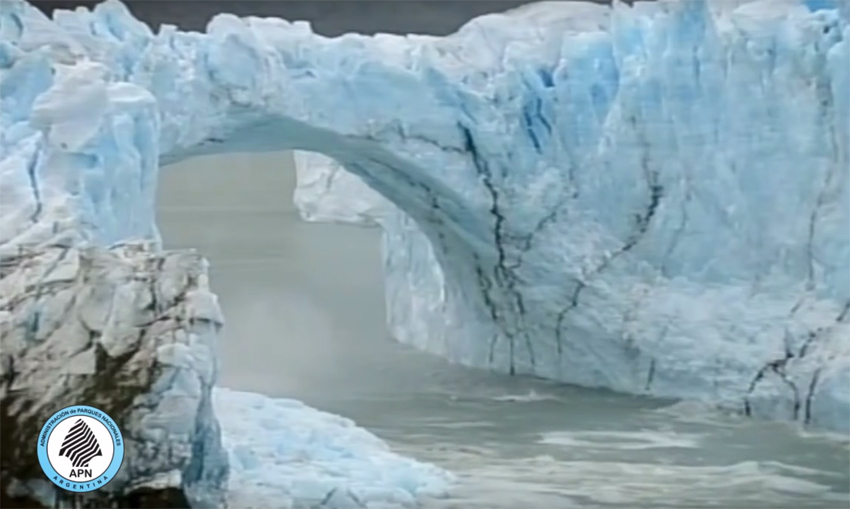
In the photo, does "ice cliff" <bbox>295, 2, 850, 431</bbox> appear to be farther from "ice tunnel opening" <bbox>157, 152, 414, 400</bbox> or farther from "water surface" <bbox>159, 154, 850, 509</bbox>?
"ice tunnel opening" <bbox>157, 152, 414, 400</bbox>

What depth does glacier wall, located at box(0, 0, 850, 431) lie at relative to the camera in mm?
3693

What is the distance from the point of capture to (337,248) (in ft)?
15.7

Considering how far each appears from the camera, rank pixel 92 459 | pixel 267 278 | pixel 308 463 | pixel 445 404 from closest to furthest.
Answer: pixel 92 459, pixel 308 463, pixel 445 404, pixel 267 278

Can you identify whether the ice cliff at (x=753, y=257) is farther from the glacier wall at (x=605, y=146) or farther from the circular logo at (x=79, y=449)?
the circular logo at (x=79, y=449)

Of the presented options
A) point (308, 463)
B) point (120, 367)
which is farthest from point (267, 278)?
point (120, 367)

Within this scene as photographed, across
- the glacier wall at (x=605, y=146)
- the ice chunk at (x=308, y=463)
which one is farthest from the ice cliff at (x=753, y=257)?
the ice chunk at (x=308, y=463)

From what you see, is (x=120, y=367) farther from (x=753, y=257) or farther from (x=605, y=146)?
(x=753, y=257)

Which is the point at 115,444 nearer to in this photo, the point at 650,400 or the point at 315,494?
the point at 315,494

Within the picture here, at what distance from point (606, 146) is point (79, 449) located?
2.04 metres

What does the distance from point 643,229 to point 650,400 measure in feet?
1.79

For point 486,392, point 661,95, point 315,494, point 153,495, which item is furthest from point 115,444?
point 661,95

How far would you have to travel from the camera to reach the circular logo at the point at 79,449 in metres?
2.59

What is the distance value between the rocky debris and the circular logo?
0.7 inches

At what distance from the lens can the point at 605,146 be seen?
3992mm
